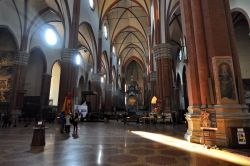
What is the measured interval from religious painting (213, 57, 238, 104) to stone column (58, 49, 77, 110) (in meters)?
11.5

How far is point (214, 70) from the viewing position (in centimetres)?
563

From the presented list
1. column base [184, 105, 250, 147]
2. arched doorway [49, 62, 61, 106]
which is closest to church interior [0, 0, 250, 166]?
column base [184, 105, 250, 147]

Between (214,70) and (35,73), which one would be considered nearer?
A: (214,70)

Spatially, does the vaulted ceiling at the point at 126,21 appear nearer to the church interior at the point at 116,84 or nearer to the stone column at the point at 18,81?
the church interior at the point at 116,84

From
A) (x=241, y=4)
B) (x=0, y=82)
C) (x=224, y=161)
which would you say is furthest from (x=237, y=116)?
(x=0, y=82)

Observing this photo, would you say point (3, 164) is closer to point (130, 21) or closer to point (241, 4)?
point (241, 4)

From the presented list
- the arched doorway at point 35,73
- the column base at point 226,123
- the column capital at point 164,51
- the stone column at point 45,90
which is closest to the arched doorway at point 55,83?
the arched doorway at point 35,73

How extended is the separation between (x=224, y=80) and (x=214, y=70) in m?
0.45

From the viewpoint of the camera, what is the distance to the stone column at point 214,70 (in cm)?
520

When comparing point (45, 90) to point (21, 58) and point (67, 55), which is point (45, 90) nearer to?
point (21, 58)

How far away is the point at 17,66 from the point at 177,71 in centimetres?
2226

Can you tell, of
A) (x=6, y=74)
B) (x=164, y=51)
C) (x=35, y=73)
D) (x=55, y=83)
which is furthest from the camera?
(x=55, y=83)

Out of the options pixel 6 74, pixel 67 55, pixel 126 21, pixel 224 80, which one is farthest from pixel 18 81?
pixel 126 21

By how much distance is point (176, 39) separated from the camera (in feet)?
74.8
